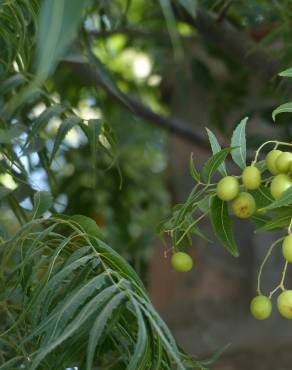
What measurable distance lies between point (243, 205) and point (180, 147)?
204 cm

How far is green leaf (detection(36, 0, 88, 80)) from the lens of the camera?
0.49 metres

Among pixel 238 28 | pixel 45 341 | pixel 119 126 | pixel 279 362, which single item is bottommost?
pixel 279 362

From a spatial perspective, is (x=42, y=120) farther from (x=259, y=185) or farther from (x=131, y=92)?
(x=131, y=92)

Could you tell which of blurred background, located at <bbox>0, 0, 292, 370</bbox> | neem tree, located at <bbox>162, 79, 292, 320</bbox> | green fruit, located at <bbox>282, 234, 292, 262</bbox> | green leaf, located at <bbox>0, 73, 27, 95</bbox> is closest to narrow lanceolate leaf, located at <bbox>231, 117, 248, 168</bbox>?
neem tree, located at <bbox>162, 79, 292, 320</bbox>

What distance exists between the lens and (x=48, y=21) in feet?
1.70

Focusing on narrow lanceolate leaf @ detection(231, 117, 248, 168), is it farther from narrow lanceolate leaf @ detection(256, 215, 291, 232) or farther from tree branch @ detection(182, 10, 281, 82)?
tree branch @ detection(182, 10, 281, 82)

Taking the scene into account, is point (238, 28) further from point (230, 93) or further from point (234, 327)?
point (234, 327)

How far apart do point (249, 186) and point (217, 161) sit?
2.1 inches

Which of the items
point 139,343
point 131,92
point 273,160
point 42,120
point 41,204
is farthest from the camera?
point 131,92

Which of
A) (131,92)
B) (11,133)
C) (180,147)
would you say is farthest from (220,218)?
(180,147)

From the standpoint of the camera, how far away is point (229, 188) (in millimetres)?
828

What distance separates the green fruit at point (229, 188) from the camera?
83 cm

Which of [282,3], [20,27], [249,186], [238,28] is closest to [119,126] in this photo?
[238,28]

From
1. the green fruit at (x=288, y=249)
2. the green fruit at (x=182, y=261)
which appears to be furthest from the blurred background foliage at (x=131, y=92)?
the green fruit at (x=288, y=249)
